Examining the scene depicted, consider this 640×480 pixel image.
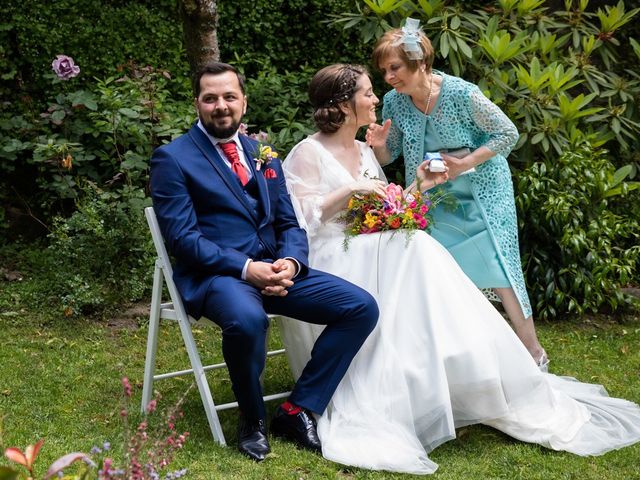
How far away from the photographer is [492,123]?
4.64 meters

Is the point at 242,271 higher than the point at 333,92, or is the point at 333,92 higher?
the point at 333,92

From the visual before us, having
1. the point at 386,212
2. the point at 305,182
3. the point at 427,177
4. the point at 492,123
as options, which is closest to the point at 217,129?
the point at 305,182

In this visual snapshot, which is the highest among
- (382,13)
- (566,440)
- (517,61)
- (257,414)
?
(382,13)

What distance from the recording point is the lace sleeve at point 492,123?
462 cm

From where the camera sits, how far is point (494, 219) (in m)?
4.75

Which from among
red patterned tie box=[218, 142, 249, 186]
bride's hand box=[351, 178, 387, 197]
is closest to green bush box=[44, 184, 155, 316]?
red patterned tie box=[218, 142, 249, 186]

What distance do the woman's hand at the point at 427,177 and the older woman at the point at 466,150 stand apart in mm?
125

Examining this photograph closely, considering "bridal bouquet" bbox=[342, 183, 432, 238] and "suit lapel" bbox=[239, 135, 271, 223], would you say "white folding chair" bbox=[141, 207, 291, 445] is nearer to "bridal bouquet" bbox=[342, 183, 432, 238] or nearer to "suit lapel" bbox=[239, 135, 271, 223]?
"suit lapel" bbox=[239, 135, 271, 223]

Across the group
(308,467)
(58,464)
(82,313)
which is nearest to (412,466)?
(308,467)

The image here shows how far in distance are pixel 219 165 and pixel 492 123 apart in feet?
4.50

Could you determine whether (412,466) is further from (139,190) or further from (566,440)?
(139,190)

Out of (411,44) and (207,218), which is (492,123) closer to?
(411,44)

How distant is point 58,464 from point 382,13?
488 cm

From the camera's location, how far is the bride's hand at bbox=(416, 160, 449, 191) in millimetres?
4547
